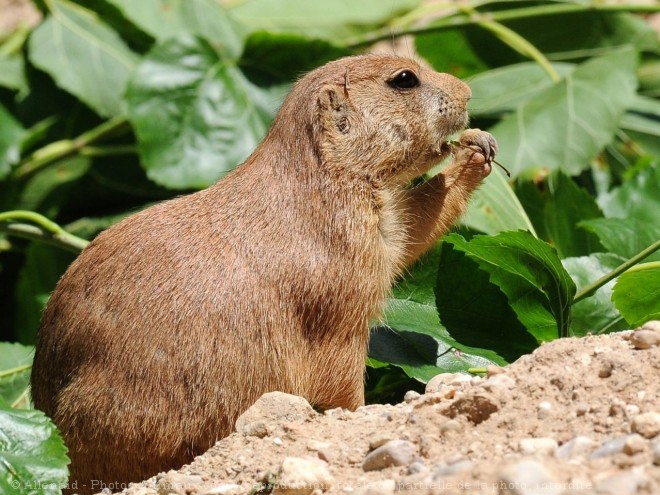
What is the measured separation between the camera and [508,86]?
6.68 metres

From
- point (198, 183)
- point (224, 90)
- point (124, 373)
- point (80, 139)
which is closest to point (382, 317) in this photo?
point (124, 373)

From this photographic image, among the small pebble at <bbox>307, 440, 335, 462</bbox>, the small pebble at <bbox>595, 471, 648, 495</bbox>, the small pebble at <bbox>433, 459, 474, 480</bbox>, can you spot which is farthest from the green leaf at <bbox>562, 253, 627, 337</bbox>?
the small pebble at <bbox>595, 471, 648, 495</bbox>

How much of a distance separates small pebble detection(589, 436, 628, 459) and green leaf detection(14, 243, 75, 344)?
4.47m

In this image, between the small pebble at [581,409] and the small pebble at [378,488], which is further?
the small pebble at [581,409]

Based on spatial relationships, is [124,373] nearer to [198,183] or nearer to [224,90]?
[198,183]

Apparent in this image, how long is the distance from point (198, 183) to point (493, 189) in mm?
1723

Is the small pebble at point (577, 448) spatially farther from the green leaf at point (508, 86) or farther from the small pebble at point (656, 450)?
the green leaf at point (508, 86)

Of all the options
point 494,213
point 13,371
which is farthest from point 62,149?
point 494,213

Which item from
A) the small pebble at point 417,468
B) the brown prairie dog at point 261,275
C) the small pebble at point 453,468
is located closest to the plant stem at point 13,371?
the brown prairie dog at point 261,275

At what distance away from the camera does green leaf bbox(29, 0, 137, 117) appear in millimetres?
6570

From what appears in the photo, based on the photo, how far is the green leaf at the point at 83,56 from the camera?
6.57 m

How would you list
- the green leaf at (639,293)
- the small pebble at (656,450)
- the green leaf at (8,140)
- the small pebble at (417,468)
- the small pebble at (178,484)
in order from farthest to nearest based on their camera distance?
the green leaf at (8,140), the green leaf at (639,293), the small pebble at (178,484), the small pebble at (417,468), the small pebble at (656,450)

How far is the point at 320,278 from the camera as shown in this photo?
11.8 feet

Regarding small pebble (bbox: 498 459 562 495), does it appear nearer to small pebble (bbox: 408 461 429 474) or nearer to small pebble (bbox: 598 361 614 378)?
small pebble (bbox: 408 461 429 474)
